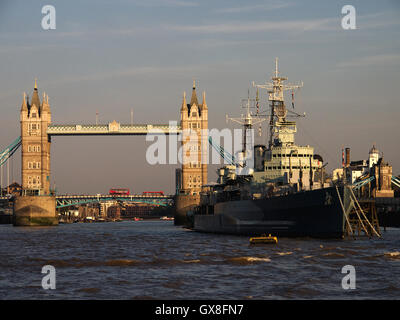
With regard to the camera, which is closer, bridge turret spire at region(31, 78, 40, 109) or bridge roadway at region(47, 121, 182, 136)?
bridge roadway at region(47, 121, 182, 136)

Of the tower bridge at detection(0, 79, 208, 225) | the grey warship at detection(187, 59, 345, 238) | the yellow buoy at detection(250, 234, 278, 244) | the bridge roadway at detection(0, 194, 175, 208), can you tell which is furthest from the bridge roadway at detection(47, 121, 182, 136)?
the yellow buoy at detection(250, 234, 278, 244)

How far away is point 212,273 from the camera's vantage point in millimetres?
31484

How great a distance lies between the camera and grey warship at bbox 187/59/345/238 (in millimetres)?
49781

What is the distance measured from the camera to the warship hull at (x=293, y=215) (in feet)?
161

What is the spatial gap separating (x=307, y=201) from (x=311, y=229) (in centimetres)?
267

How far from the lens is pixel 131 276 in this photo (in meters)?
30.8

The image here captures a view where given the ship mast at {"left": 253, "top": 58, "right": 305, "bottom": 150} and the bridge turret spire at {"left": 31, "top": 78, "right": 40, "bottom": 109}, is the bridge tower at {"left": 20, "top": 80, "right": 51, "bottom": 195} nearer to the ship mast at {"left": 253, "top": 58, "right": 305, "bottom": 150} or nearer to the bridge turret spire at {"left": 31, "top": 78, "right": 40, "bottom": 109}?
the bridge turret spire at {"left": 31, "top": 78, "right": 40, "bottom": 109}

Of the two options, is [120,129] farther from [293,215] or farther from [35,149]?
[293,215]

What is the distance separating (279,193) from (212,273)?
2700cm

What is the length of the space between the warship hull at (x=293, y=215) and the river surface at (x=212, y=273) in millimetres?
2920

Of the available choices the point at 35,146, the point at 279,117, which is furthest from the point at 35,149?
the point at 279,117

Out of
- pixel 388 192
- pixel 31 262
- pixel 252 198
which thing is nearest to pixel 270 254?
pixel 31 262

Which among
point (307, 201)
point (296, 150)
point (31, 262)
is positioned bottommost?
point (31, 262)
